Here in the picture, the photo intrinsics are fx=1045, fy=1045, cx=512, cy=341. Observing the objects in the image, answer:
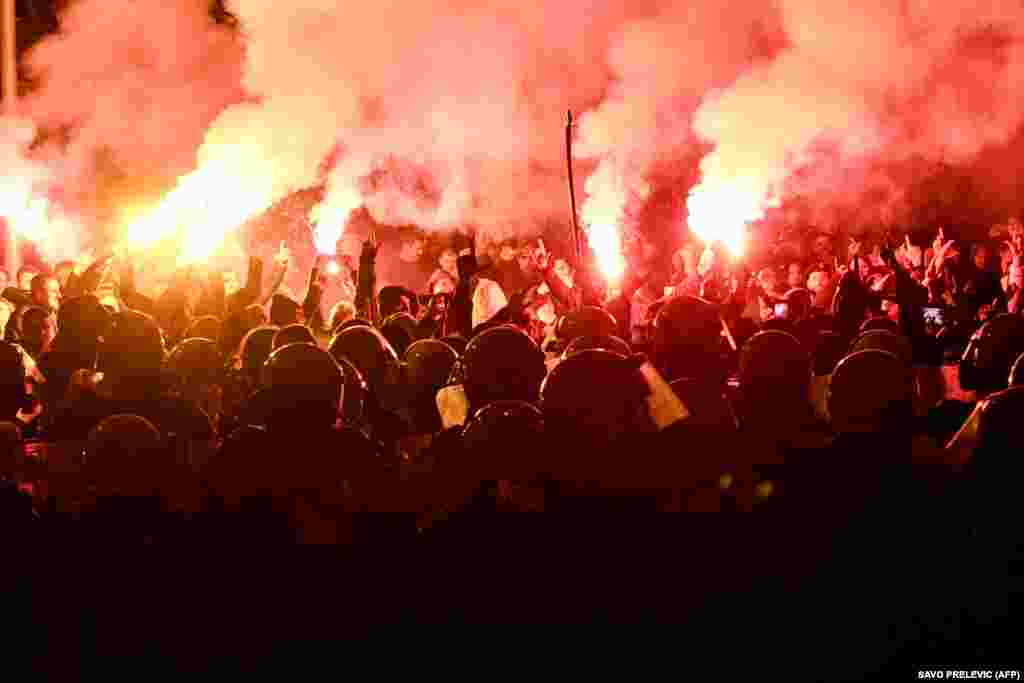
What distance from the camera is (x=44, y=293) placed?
29.6ft

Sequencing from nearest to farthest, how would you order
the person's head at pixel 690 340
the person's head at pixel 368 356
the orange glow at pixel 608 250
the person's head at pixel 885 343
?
1. the person's head at pixel 690 340
2. the person's head at pixel 885 343
3. the person's head at pixel 368 356
4. the orange glow at pixel 608 250

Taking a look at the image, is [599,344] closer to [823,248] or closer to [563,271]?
[563,271]

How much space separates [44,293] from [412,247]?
8212mm

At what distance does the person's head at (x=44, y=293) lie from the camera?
9016 millimetres

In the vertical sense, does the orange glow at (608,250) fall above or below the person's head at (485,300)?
above

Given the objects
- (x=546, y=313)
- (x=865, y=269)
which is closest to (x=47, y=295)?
(x=546, y=313)

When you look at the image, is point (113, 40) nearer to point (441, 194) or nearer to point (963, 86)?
point (441, 194)

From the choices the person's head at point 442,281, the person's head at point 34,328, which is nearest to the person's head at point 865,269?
the person's head at point 442,281

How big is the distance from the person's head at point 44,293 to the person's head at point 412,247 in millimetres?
8014

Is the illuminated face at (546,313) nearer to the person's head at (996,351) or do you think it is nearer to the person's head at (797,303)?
the person's head at (797,303)

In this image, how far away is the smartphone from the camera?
30.1 feet

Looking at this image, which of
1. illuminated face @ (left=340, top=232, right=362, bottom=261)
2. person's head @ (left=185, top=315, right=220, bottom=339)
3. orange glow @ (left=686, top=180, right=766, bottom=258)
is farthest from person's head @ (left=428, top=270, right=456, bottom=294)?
illuminated face @ (left=340, top=232, right=362, bottom=261)

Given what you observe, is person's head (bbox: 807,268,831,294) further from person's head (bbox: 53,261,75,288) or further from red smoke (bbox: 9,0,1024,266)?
person's head (bbox: 53,261,75,288)

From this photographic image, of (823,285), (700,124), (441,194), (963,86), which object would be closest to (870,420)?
Answer: (823,285)
